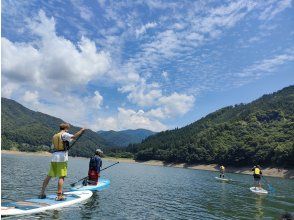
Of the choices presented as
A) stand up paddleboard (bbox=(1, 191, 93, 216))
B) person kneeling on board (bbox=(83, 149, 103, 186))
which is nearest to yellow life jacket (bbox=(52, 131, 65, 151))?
stand up paddleboard (bbox=(1, 191, 93, 216))

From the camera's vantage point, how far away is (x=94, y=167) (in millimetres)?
29141

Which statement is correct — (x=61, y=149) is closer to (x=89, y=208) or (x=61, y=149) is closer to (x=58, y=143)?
(x=58, y=143)

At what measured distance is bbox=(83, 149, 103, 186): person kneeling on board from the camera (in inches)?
1142

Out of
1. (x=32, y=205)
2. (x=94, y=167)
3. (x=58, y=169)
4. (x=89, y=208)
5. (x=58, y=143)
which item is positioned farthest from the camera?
A: (x=94, y=167)

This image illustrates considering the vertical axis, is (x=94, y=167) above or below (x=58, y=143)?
below

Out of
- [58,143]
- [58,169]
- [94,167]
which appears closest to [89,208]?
[58,169]

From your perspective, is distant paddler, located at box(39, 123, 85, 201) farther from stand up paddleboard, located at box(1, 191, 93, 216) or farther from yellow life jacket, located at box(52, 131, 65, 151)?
stand up paddleboard, located at box(1, 191, 93, 216)

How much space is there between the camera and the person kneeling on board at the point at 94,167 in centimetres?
2900

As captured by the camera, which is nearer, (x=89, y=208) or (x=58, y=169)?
(x=58, y=169)

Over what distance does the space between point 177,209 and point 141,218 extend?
5.44 metres

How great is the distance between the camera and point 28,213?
55.2 feet

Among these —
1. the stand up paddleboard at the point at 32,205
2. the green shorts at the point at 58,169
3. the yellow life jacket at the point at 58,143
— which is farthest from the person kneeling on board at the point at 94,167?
the yellow life jacket at the point at 58,143

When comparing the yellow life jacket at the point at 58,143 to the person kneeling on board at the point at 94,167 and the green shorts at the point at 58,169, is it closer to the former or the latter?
the green shorts at the point at 58,169

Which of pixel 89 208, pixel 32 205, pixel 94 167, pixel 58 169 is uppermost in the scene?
pixel 94 167
